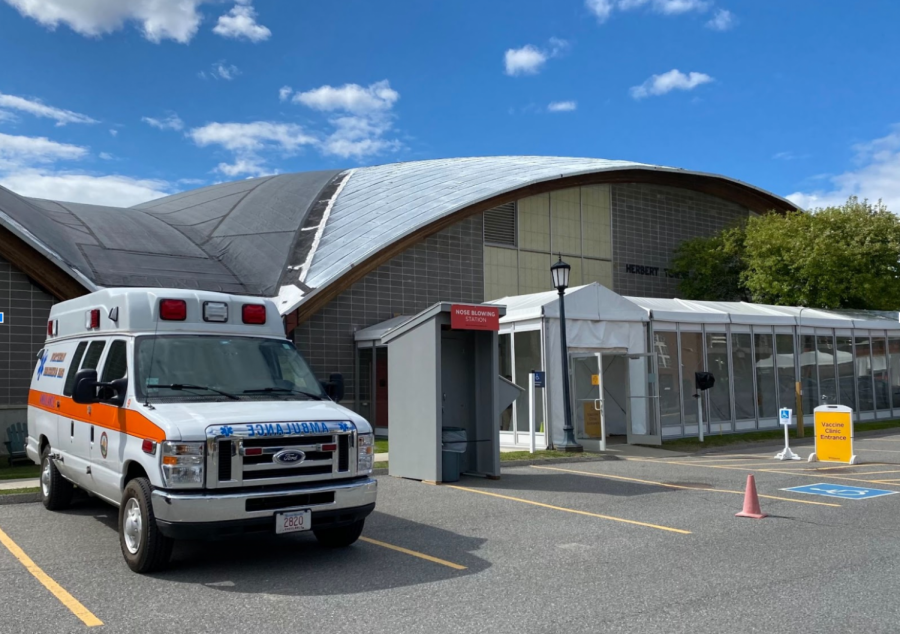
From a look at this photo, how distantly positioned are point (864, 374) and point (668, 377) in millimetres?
9173

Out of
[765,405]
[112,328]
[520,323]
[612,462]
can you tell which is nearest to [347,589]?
[112,328]

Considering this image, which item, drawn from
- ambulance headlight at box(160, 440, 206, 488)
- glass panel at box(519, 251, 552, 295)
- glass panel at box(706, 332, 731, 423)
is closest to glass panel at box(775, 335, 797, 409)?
glass panel at box(706, 332, 731, 423)

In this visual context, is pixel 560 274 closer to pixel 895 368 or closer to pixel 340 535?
pixel 340 535

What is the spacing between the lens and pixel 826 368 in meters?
24.7

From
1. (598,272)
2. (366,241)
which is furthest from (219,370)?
(598,272)

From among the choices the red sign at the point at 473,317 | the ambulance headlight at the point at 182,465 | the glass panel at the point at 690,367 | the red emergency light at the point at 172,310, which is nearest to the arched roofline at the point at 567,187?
the glass panel at the point at 690,367

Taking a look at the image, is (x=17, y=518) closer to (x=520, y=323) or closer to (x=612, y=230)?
(x=520, y=323)

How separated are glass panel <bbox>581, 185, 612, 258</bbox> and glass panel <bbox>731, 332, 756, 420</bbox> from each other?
27.3 feet

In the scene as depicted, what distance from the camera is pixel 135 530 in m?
7.20

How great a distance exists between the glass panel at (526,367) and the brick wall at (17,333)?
37.0 feet

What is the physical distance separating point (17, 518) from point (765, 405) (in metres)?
19.4

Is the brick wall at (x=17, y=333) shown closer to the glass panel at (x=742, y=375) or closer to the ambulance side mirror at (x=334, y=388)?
the ambulance side mirror at (x=334, y=388)

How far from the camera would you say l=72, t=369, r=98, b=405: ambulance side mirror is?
25.0 ft

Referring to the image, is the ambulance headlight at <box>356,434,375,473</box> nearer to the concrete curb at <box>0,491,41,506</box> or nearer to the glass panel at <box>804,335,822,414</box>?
the concrete curb at <box>0,491,41,506</box>
